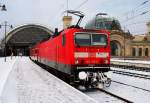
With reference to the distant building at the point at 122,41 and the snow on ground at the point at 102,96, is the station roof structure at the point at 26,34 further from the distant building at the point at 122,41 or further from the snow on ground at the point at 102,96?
the snow on ground at the point at 102,96

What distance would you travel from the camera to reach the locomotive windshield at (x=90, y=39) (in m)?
17.0

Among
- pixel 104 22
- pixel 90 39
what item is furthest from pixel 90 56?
pixel 104 22

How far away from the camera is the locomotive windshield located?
1703 centimetres

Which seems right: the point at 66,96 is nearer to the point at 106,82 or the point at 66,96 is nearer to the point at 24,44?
the point at 106,82

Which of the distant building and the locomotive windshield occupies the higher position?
the distant building

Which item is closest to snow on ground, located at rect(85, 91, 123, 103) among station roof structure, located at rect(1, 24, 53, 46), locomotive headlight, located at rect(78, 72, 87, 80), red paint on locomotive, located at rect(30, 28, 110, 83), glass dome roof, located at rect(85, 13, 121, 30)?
locomotive headlight, located at rect(78, 72, 87, 80)

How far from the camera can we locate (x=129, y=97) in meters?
14.5

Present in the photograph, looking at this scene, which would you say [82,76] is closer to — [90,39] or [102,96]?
[102,96]

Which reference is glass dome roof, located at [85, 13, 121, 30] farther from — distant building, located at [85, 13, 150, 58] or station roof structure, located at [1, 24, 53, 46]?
station roof structure, located at [1, 24, 53, 46]

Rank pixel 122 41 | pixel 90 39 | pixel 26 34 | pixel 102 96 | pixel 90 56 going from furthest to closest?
pixel 26 34 < pixel 122 41 < pixel 90 39 < pixel 90 56 < pixel 102 96

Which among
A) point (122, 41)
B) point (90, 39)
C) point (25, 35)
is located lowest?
point (90, 39)

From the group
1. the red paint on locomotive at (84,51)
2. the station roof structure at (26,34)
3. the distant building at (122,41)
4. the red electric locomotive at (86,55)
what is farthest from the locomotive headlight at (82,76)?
the station roof structure at (26,34)

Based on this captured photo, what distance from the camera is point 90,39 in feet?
56.9

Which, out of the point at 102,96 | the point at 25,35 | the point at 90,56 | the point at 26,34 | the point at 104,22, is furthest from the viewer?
the point at 26,34
